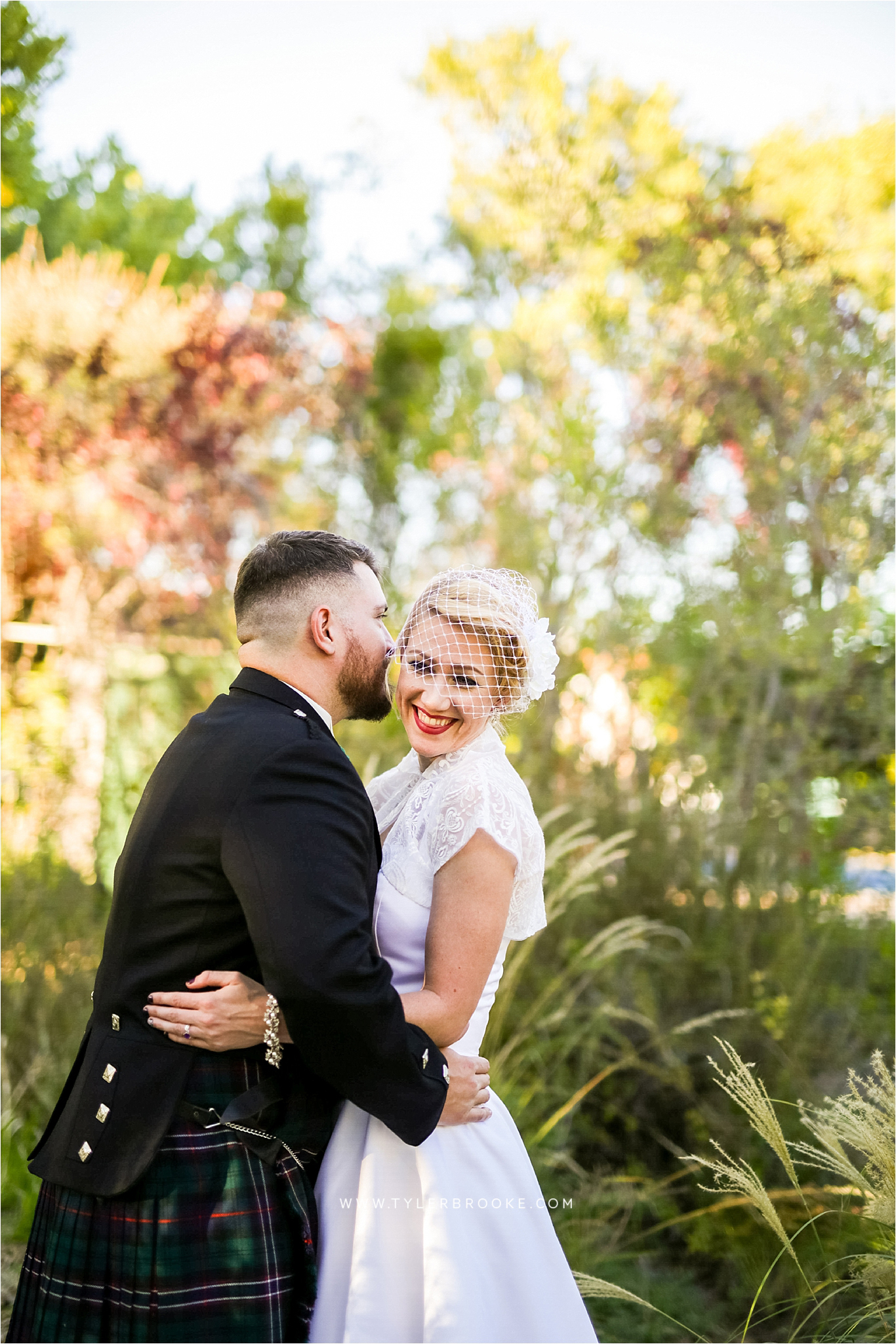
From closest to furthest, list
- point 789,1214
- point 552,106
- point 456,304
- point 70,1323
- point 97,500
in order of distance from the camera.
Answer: point 70,1323 → point 789,1214 → point 552,106 → point 97,500 → point 456,304

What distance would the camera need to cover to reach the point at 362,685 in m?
1.84

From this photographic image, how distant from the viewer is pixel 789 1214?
3.15 metres

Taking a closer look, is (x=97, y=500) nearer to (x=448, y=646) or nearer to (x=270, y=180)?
(x=270, y=180)

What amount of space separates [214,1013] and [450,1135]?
55 cm

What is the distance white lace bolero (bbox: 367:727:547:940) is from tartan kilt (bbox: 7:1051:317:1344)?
452mm

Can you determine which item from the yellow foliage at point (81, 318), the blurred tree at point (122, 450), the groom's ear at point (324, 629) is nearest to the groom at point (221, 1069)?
the groom's ear at point (324, 629)

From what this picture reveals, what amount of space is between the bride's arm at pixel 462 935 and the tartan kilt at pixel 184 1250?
336mm

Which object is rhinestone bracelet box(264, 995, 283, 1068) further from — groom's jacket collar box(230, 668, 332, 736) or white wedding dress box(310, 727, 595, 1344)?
groom's jacket collar box(230, 668, 332, 736)

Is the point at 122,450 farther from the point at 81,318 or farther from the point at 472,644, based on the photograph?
the point at 472,644

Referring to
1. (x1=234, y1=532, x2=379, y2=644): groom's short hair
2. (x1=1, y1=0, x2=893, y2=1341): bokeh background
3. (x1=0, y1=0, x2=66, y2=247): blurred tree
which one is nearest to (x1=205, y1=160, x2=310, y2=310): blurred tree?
(x1=1, y1=0, x2=893, y2=1341): bokeh background

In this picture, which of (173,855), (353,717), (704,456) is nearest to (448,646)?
(353,717)

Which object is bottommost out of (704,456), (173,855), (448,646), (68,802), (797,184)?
(68,802)

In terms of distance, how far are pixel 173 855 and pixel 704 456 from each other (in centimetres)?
424

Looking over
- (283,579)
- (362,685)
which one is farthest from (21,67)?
(362,685)
